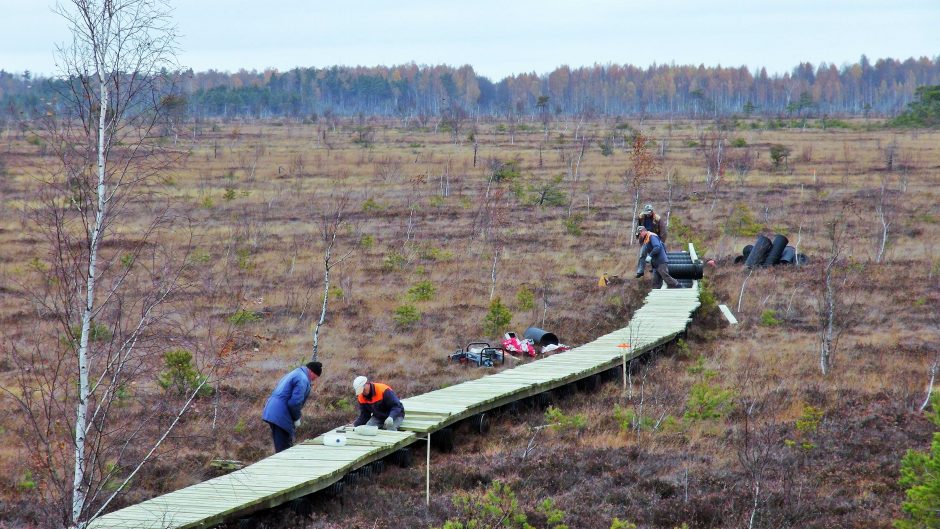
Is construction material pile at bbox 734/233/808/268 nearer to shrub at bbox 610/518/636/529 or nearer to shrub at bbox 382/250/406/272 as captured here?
shrub at bbox 382/250/406/272

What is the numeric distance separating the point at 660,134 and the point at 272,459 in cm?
7720

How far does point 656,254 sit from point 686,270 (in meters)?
1.64

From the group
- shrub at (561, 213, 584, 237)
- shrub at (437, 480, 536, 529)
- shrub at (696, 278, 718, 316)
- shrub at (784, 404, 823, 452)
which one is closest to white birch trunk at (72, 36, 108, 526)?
shrub at (437, 480, 536, 529)

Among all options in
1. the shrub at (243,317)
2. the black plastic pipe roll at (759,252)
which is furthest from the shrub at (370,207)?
the shrub at (243,317)

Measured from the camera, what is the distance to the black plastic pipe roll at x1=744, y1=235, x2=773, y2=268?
25688 mm

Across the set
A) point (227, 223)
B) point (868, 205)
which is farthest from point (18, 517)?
point (868, 205)

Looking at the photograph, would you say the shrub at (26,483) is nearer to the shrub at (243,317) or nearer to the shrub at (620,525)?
the shrub at (620,525)

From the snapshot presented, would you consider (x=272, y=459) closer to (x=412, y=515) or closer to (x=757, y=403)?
(x=412, y=515)

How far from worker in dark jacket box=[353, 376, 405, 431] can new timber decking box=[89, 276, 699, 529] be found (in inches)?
7.3

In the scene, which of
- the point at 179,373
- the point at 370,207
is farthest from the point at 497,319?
the point at 370,207

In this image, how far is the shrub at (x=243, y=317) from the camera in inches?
734

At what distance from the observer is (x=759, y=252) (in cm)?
2575

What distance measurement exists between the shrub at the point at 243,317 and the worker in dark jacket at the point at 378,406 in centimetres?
729

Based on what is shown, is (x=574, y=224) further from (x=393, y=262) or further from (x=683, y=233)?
(x=393, y=262)
